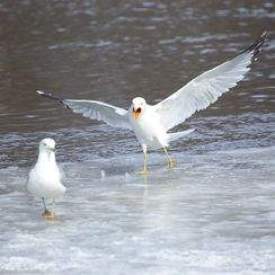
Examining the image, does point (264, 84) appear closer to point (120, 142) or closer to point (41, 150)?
point (120, 142)

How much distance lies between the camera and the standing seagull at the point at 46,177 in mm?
7828

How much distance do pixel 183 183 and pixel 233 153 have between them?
149 centimetres

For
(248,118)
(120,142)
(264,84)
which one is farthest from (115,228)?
(264,84)

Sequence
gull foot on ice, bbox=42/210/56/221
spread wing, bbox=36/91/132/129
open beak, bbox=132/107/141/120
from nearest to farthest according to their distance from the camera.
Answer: gull foot on ice, bbox=42/210/56/221 → open beak, bbox=132/107/141/120 → spread wing, bbox=36/91/132/129

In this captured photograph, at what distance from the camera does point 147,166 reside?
10.4 meters

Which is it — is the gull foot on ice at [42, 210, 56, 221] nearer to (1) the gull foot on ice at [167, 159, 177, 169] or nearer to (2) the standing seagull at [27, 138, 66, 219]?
(2) the standing seagull at [27, 138, 66, 219]

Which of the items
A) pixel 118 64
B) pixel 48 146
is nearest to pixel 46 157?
pixel 48 146

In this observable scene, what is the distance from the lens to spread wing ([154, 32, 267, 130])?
10.6 metres

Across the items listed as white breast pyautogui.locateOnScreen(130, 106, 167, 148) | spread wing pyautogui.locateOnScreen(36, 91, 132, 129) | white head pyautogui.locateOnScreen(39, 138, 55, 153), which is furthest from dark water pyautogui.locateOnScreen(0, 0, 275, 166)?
white head pyautogui.locateOnScreen(39, 138, 55, 153)

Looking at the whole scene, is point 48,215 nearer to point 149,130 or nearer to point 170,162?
point 170,162

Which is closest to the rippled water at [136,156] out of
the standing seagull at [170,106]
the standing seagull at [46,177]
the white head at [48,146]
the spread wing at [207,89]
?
the standing seagull at [46,177]

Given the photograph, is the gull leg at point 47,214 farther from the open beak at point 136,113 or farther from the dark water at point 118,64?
the dark water at point 118,64

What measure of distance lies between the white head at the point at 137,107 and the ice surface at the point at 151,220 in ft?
1.87

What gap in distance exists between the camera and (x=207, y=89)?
35.4 ft
